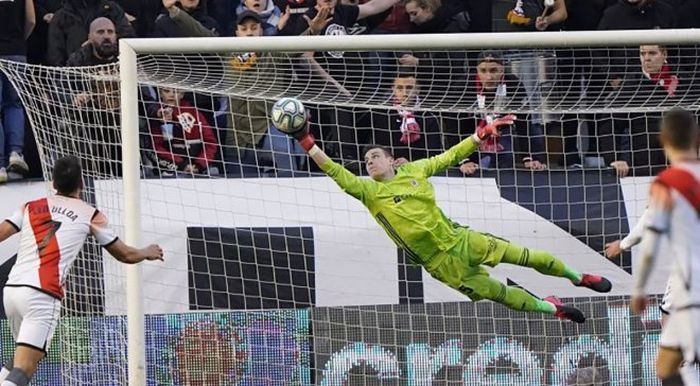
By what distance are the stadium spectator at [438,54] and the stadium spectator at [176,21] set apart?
1822 mm

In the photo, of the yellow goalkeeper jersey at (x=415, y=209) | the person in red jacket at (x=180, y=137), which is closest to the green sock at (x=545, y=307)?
the yellow goalkeeper jersey at (x=415, y=209)

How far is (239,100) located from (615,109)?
3078 mm

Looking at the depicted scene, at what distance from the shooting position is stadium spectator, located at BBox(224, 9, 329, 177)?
12547 mm

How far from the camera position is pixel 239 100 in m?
13.0

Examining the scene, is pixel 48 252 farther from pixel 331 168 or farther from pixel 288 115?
pixel 331 168

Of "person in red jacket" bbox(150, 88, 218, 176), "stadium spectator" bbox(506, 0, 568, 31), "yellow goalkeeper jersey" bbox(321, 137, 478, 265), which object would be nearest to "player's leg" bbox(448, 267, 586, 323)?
"yellow goalkeeper jersey" bbox(321, 137, 478, 265)

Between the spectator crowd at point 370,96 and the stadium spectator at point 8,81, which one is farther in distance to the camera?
the stadium spectator at point 8,81

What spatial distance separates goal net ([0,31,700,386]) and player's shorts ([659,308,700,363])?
4342 mm

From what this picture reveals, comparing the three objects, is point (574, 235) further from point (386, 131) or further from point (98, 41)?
point (98, 41)

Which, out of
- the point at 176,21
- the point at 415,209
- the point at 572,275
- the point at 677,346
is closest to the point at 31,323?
the point at 415,209

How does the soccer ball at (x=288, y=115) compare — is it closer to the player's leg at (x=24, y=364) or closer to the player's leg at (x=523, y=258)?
the player's leg at (x=523, y=258)

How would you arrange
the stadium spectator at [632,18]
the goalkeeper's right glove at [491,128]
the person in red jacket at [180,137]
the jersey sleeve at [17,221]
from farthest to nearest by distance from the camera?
1. the stadium spectator at [632,18]
2. the person in red jacket at [180,137]
3. the goalkeeper's right glove at [491,128]
4. the jersey sleeve at [17,221]

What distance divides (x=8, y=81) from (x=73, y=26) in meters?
0.75

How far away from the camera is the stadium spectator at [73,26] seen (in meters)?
13.6
